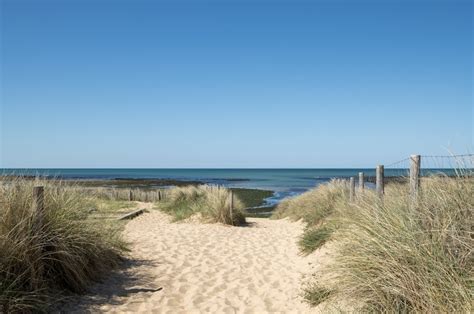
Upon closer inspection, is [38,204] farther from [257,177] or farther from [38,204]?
[257,177]

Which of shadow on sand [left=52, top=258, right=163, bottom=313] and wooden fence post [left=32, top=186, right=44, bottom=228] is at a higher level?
wooden fence post [left=32, top=186, right=44, bottom=228]

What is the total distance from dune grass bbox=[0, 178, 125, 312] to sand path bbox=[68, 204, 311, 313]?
40 cm

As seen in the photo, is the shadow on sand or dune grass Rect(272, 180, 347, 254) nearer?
the shadow on sand

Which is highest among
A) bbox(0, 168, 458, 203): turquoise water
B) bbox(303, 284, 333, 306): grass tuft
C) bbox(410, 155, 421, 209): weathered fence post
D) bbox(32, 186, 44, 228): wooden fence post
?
bbox(410, 155, 421, 209): weathered fence post

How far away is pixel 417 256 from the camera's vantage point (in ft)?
13.4

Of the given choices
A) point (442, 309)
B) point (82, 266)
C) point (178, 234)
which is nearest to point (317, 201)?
point (178, 234)

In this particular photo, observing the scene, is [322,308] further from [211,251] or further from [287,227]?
[287,227]

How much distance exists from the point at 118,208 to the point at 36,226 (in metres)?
14.6

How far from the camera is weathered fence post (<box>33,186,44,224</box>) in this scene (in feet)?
17.4

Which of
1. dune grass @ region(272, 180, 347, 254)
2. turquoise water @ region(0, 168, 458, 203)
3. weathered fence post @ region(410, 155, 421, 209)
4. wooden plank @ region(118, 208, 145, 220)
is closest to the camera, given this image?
weathered fence post @ region(410, 155, 421, 209)

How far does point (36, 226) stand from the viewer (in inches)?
207

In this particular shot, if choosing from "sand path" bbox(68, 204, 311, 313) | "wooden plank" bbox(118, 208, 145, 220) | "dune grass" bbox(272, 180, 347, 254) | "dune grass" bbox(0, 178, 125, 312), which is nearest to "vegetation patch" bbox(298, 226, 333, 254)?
"dune grass" bbox(272, 180, 347, 254)

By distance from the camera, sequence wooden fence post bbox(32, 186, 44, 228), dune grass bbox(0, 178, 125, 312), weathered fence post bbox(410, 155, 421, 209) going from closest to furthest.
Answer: dune grass bbox(0, 178, 125, 312)
wooden fence post bbox(32, 186, 44, 228)
weathered fence post bbox(410, 155, 421, 209)

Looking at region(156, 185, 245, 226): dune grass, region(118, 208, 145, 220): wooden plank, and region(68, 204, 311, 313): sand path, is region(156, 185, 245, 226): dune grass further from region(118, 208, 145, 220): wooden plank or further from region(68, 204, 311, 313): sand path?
region(68, 204, 311, 313): sand path
